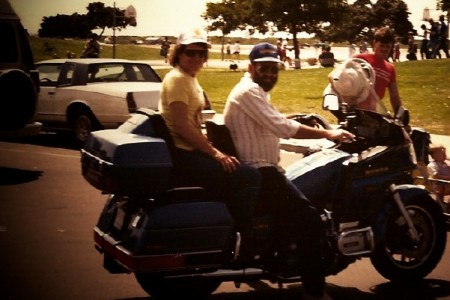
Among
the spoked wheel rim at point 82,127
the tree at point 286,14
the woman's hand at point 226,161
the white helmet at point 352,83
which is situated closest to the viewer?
the woman's hand at point 226,161

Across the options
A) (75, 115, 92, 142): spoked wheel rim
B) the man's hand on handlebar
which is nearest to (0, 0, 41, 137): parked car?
(75, 115, 92, 142): spoked wheel rim

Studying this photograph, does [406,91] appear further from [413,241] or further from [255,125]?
[255,125]

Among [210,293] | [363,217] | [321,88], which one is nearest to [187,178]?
[210,293]

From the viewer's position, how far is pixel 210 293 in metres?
5.33

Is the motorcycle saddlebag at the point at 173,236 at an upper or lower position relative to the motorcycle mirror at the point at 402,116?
lower

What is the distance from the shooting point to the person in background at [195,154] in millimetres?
4773

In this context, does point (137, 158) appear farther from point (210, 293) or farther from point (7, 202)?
point (7, 202)

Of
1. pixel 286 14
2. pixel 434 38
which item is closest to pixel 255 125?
pixel 434 38

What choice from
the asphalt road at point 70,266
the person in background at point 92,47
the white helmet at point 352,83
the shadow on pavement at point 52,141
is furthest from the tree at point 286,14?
the white helmet at point 352,83

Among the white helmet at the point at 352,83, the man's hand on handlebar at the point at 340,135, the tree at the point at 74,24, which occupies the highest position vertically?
the tree at the point at 74,24

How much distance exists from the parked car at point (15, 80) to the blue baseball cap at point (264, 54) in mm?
4584

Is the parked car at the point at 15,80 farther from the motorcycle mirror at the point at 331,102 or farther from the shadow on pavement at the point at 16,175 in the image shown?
the motorcycle mirror at the point at 331,102

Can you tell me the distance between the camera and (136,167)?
14.9 ft

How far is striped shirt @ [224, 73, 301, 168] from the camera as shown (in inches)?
193
